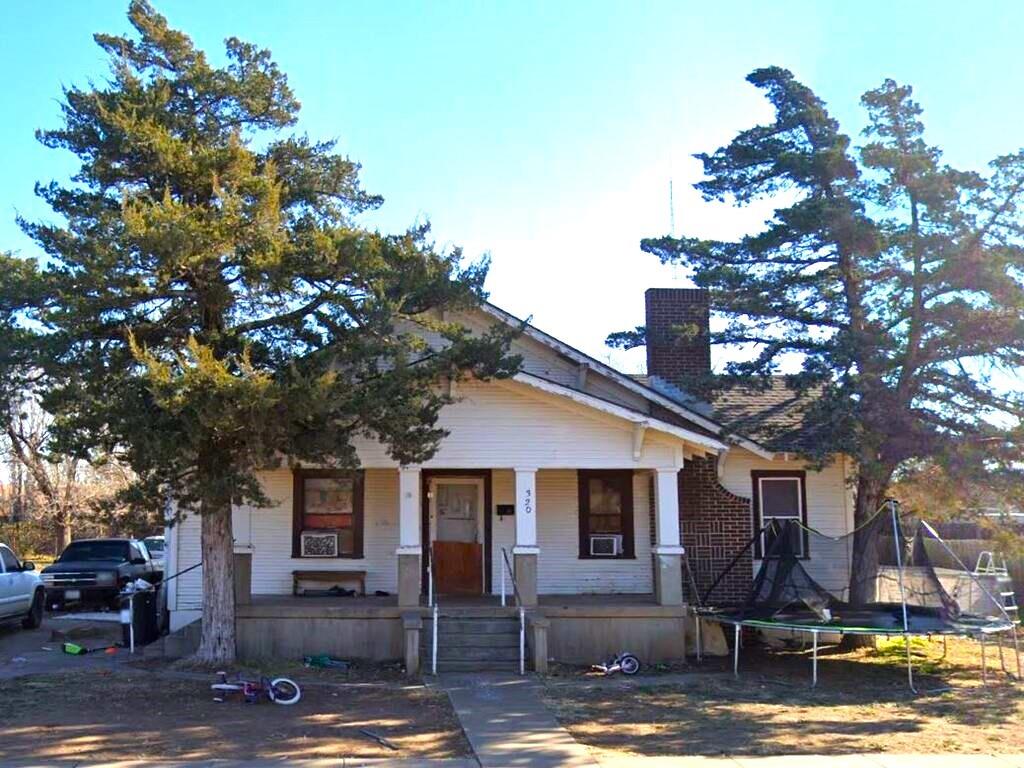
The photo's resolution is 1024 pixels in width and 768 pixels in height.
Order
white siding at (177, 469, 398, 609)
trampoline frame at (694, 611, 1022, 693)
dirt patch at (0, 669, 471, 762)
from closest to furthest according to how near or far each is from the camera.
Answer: dirt patch at (0, 669, 471, 762) < trampoline frame at (694, 611, 1022, 693) < white siding at (177, 469, 398, 609)

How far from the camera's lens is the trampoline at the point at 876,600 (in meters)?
12.6

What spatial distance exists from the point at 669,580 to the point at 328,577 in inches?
219

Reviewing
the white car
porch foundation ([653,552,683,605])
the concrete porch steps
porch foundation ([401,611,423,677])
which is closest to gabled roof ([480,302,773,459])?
porch foundation ([653,552,683,605])

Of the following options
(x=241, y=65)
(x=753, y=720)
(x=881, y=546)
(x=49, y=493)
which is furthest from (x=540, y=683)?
(x=49, y=493)

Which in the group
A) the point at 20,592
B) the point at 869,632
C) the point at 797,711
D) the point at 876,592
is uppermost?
the point at 876,592

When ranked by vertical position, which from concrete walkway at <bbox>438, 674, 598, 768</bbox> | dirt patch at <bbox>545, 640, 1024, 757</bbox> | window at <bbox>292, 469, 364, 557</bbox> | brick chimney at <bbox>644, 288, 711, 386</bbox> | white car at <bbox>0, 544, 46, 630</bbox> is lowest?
dirt patch at <bbox>545, 640, 1024, 757</bbox>

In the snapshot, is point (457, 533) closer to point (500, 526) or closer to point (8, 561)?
point (500, 526)

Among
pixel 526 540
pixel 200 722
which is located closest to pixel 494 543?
pixel 526 540

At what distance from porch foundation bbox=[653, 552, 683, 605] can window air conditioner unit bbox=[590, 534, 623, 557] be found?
233 centimetres

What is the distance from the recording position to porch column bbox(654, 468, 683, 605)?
1438 centimetres

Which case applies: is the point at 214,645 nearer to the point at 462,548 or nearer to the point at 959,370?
the point at 462,548

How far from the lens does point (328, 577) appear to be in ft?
52.7

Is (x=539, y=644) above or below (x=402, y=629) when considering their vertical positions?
below

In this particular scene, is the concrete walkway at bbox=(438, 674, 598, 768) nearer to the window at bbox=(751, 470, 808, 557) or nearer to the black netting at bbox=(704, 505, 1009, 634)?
the black netting at bbox=(704, 505, 1009, 634)
